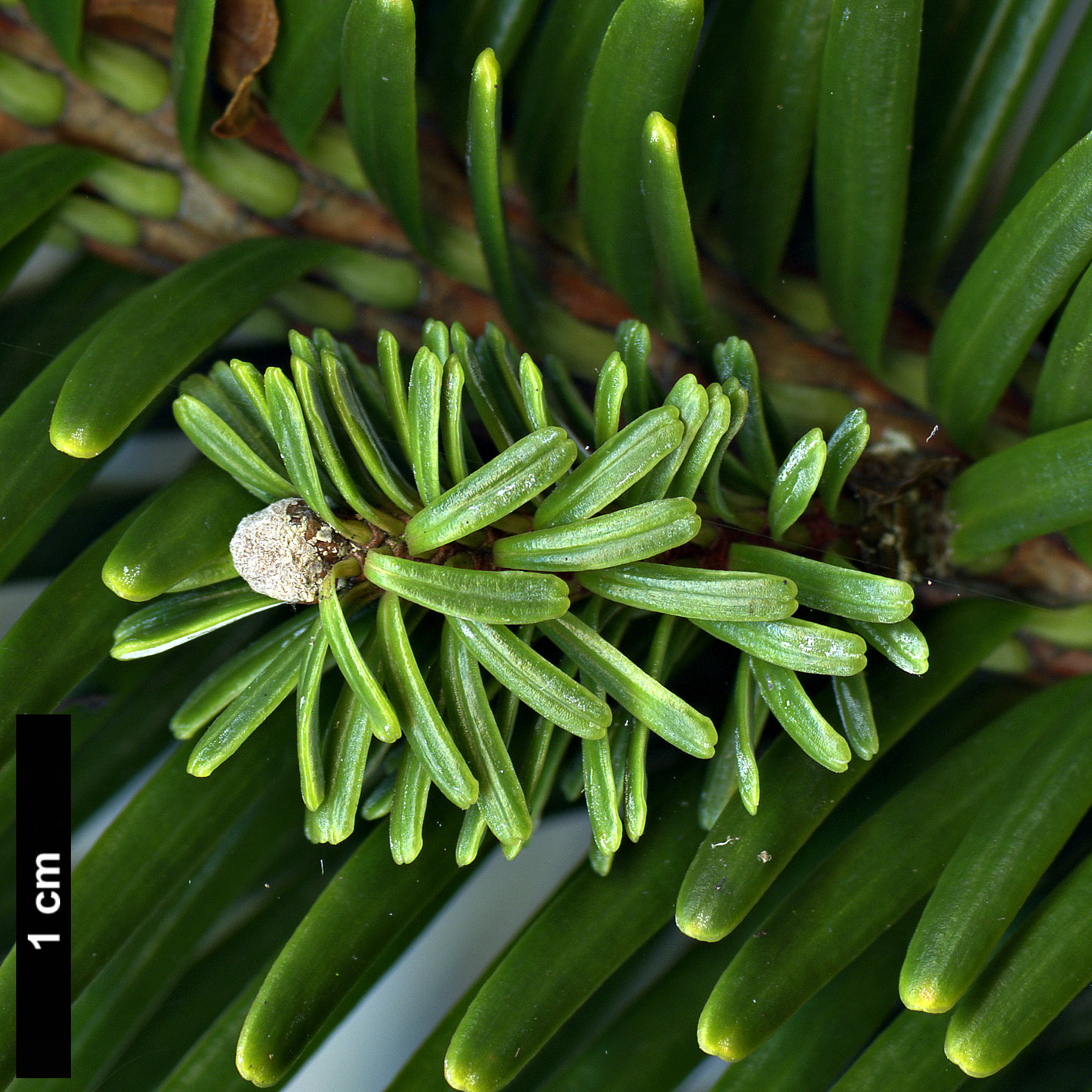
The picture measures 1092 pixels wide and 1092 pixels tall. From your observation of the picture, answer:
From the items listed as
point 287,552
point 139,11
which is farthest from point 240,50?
point 287,552

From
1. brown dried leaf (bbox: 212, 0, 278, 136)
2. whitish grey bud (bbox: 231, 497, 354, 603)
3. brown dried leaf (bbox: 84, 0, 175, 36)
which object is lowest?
whitish grey bud (bbox: 231, 497, 354, 603)

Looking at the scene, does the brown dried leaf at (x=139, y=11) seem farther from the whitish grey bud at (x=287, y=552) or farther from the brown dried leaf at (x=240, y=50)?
the whitish grey bud at (x=287, y=552)

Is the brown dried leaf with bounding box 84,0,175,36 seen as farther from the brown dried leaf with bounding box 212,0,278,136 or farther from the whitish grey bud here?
the whitish grey bud

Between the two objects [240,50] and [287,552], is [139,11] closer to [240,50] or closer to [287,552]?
[240,50]

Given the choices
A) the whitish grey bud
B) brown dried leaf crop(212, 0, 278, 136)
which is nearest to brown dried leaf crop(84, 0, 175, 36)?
brown dried leaf crop(212, 0, 278, 136)

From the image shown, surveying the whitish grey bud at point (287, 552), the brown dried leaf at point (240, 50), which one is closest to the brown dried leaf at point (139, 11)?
the brown dried leaf at point (240, 50)

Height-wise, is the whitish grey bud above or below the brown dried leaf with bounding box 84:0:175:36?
below

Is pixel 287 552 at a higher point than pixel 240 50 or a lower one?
lower

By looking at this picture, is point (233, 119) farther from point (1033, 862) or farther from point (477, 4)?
point (1033, 862)

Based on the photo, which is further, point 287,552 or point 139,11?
point 139,11

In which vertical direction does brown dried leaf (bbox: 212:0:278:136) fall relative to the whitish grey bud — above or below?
above
